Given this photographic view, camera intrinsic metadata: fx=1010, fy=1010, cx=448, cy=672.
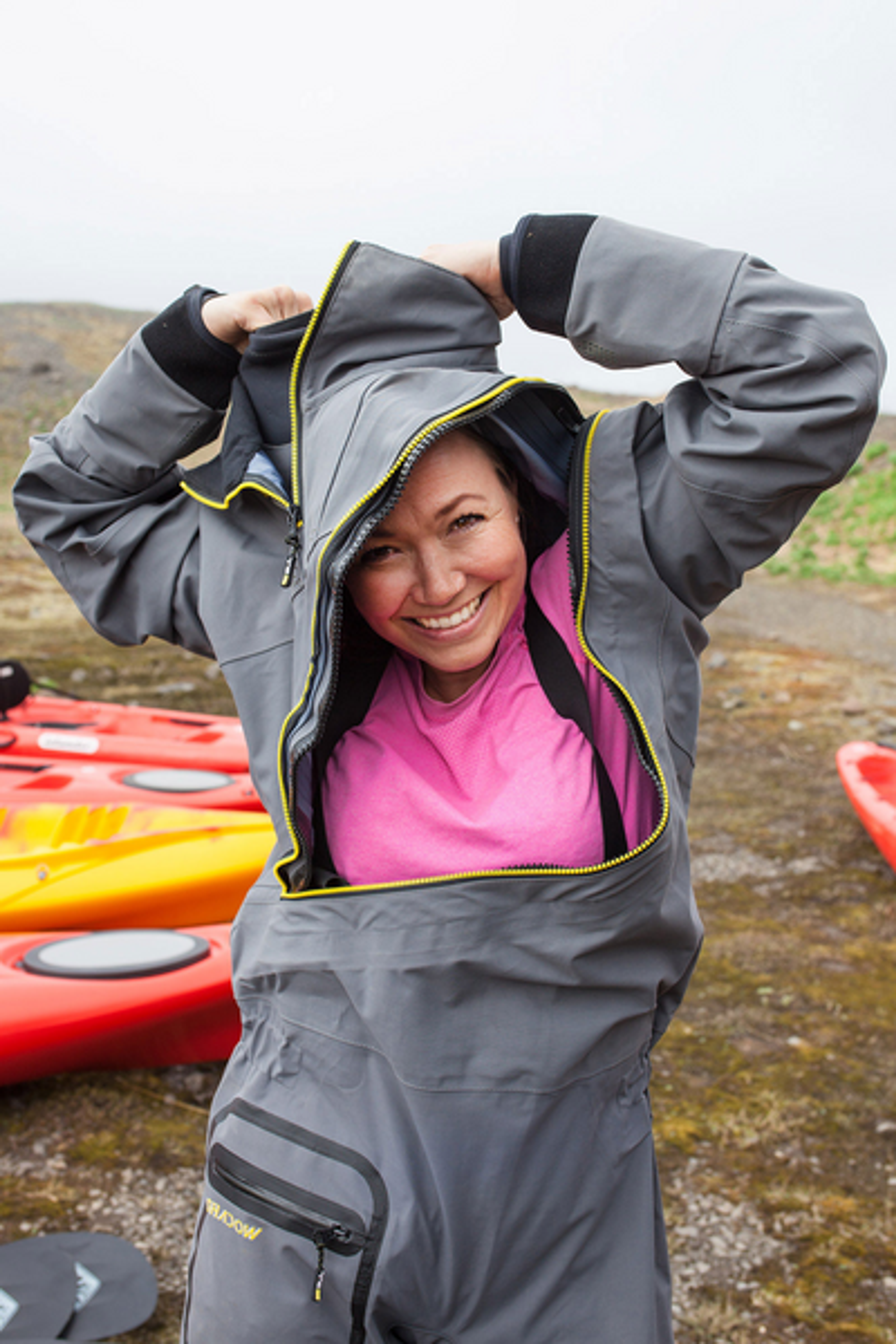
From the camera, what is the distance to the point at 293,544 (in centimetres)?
147

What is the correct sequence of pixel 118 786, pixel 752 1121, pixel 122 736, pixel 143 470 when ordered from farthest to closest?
pixel 122 736, pixel 118 786, pixel 752 1121, pixel 143 470

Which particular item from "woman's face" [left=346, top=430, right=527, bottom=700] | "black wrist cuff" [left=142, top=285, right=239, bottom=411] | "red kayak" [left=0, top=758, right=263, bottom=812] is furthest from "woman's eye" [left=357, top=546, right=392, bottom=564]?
"red kayak" [left=0, top=758, right=263, bottom=812]

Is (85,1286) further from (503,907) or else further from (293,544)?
(293,544)

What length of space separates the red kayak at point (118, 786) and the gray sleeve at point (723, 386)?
3324 millimetres

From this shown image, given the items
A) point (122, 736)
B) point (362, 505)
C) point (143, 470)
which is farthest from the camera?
point (122, 736)

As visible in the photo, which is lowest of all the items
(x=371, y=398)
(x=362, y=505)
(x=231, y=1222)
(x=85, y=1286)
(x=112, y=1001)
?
(x=85, y=1286)

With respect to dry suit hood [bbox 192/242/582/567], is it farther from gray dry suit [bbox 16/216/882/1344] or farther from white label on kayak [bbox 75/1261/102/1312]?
white label on kayak [bbox 75/1261/102/1312]

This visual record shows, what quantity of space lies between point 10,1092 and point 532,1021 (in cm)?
268

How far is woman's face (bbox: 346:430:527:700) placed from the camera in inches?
55.7

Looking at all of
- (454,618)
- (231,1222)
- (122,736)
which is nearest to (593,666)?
(454,618)

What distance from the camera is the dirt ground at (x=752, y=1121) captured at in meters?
2.65

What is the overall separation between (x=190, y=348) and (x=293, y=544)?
1.42ft

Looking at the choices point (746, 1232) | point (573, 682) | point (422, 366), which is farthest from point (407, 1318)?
point (746, 1232)

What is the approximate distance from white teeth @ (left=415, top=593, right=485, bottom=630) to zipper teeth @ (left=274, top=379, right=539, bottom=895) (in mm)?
135
